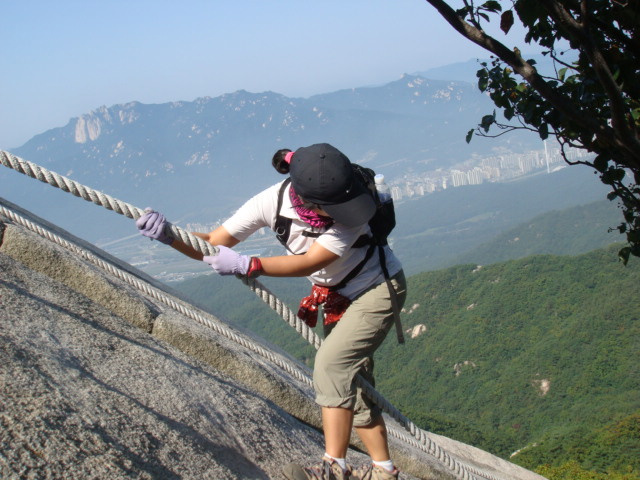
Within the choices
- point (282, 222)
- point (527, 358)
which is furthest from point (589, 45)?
point (527, 358)

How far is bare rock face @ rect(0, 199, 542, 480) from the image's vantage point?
3199 millimetres

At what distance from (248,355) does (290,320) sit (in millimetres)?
1663

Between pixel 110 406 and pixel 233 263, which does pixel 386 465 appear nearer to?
pixel 233 263

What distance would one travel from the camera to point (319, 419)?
621 cm

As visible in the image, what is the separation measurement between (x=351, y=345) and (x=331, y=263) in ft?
1.81

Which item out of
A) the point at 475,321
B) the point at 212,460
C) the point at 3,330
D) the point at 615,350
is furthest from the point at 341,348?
the point at 475,321

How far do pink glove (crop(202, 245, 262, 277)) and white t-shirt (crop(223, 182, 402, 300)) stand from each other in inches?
9.7

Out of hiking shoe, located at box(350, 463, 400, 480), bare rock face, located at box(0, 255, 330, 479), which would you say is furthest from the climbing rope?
bare rock face, located at box(0, 255, 330, 479)

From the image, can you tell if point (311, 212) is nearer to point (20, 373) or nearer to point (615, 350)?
point (20, 373)

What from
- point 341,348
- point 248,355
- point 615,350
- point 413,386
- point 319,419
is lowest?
point 413,386

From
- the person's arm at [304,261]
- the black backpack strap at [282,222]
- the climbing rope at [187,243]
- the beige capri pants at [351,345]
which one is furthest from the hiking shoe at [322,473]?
the black backpack strap at [282,222]

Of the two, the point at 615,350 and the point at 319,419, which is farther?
the point at 615,350

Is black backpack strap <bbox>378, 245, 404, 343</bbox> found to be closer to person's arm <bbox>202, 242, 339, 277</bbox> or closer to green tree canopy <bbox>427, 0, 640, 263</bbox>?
person's arm <bbox>202, 242, 339, 277</bbox>

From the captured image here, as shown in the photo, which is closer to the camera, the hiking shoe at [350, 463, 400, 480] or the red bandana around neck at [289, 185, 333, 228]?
the red bandana around neck at [289, 185, 333, 228]
